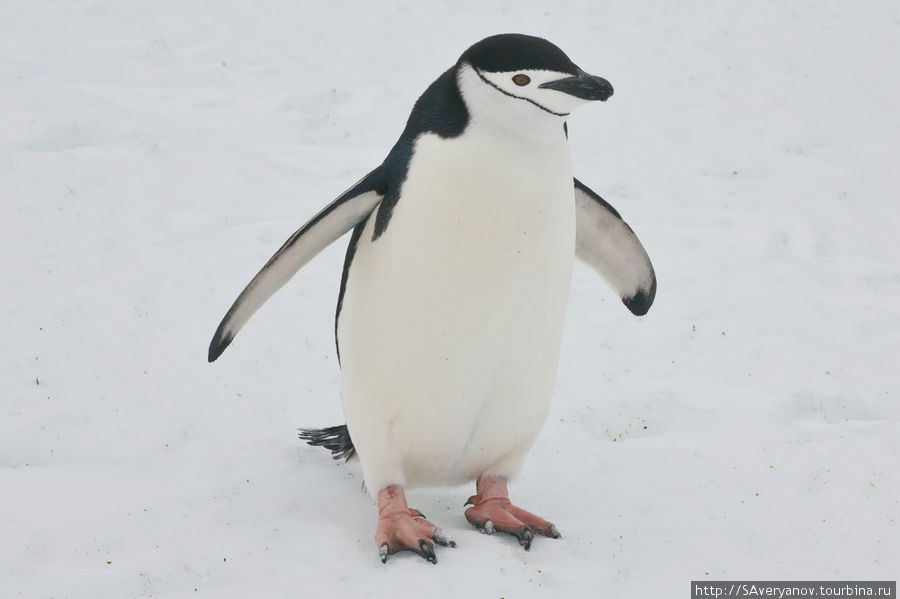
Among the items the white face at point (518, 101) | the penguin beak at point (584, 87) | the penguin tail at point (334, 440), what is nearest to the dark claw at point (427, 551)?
the penguin tail at point (334, 440)

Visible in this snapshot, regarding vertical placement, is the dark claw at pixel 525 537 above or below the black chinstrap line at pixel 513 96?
below

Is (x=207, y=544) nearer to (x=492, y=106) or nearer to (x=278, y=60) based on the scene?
(x=492, y=106)

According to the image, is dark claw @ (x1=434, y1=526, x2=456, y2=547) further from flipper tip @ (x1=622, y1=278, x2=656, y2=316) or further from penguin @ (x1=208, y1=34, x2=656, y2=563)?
flipper tip @ (x1=622, y1=278, x2=656, y2=316)

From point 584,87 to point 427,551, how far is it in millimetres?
1186

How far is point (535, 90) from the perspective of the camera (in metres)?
2.36

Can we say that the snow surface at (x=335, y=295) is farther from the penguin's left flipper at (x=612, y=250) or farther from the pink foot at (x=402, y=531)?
the penguin's left flipper at (x=612, y=250)

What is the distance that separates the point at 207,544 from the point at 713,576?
4.28 ft

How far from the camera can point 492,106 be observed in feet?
8.03

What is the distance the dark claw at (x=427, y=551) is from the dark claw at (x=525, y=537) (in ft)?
0.98

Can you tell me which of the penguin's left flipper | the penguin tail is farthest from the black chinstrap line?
the penguin tail

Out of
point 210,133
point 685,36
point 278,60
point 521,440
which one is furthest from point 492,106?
point 685,36

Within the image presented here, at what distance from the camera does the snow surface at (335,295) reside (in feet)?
8.62

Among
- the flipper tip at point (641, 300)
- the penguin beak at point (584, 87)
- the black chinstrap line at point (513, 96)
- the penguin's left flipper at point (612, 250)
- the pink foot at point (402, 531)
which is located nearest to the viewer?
the penguin beak at point (584, 87)

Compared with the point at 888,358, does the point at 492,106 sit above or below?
above
